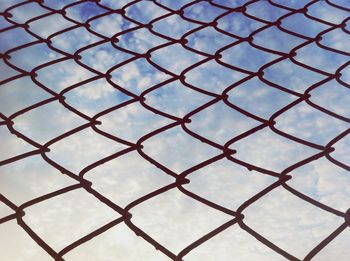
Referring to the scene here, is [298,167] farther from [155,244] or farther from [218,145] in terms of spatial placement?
[155,244]

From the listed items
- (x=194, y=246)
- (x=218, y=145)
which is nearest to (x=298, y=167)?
(x=218, y=145)

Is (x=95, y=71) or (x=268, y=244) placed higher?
(x=95, y=71)

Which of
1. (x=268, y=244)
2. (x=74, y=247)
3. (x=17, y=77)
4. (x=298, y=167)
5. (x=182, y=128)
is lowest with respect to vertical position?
(x=268, y=244)

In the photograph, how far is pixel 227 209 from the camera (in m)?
1.89

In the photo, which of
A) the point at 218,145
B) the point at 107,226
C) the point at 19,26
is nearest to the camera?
the point at 107,226

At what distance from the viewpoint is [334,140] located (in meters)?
2.12

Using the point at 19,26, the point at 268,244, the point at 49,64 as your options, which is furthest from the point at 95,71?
the point at 268,244

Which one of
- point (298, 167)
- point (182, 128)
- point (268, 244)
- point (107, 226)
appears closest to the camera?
point (268, 244)

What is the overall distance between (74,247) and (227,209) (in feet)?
1.54

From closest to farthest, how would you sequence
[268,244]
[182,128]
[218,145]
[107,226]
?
1. [268,244]
2. [107,226]
3. [218,145]
4. [182,128]

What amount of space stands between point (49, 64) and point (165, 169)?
0.95 meters

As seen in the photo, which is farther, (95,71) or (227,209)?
(95,71)

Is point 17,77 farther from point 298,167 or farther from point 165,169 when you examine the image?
point 298,167

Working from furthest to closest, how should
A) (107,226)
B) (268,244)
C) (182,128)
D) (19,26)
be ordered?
1. (19,26)
2. (182,128)
3. (107,226)
4. (268,244)
